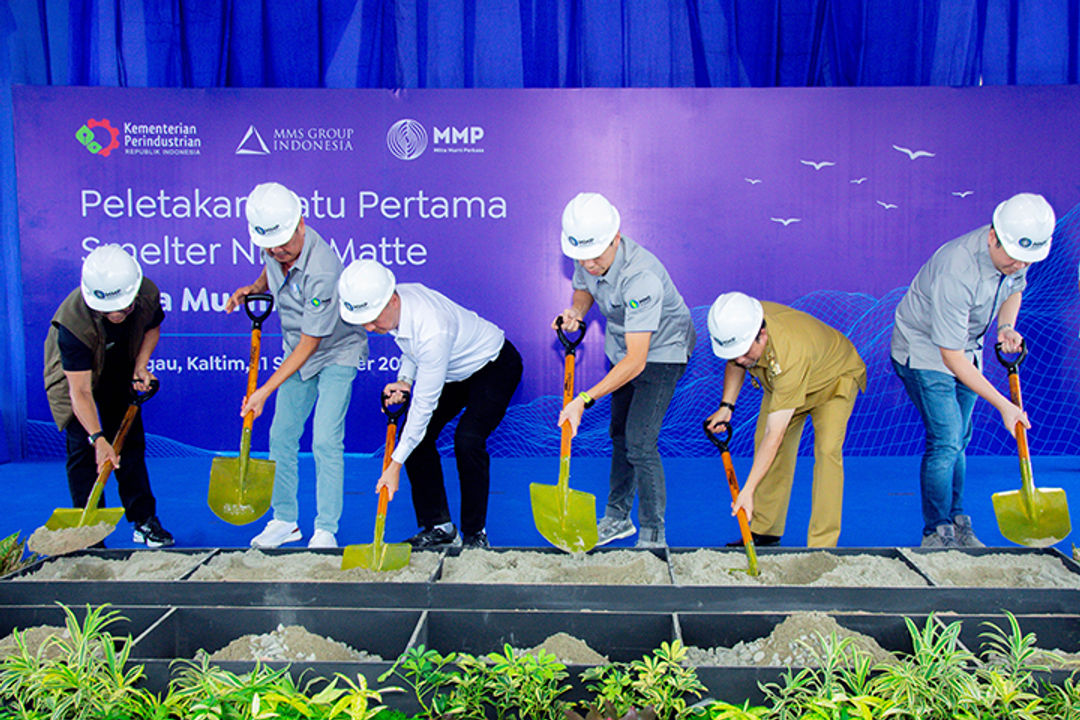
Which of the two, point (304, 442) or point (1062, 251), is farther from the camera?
point (304, 442)

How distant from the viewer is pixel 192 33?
18.1 feet

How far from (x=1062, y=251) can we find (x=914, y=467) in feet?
5.69

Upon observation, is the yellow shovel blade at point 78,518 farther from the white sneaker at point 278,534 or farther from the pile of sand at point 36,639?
the pile of sand at point 36,639

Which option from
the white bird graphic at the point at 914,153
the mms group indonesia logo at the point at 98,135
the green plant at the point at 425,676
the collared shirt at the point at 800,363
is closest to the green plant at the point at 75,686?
the green plant at the point at 425,676

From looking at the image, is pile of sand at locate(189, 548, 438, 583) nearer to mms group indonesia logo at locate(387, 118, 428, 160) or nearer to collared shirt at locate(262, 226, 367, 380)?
collared shirt at locate(262, 226, 367, 380)

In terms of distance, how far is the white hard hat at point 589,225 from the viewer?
9.47 feet

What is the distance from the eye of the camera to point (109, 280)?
307 centimetres

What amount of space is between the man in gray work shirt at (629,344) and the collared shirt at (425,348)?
45 centimetres

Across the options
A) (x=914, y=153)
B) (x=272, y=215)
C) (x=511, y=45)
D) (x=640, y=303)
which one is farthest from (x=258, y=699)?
(x=914, y=153)

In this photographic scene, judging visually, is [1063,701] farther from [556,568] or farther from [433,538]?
[433,538]

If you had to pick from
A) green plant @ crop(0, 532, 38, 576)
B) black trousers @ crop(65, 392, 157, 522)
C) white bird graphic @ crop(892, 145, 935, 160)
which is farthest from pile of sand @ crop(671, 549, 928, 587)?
white bird graphic @ crop(892, 145, 935, 160)

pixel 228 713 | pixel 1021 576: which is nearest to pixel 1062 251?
pixel 1021 576

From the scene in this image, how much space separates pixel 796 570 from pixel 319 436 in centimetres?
190

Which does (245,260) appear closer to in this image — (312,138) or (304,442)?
(312,138)
